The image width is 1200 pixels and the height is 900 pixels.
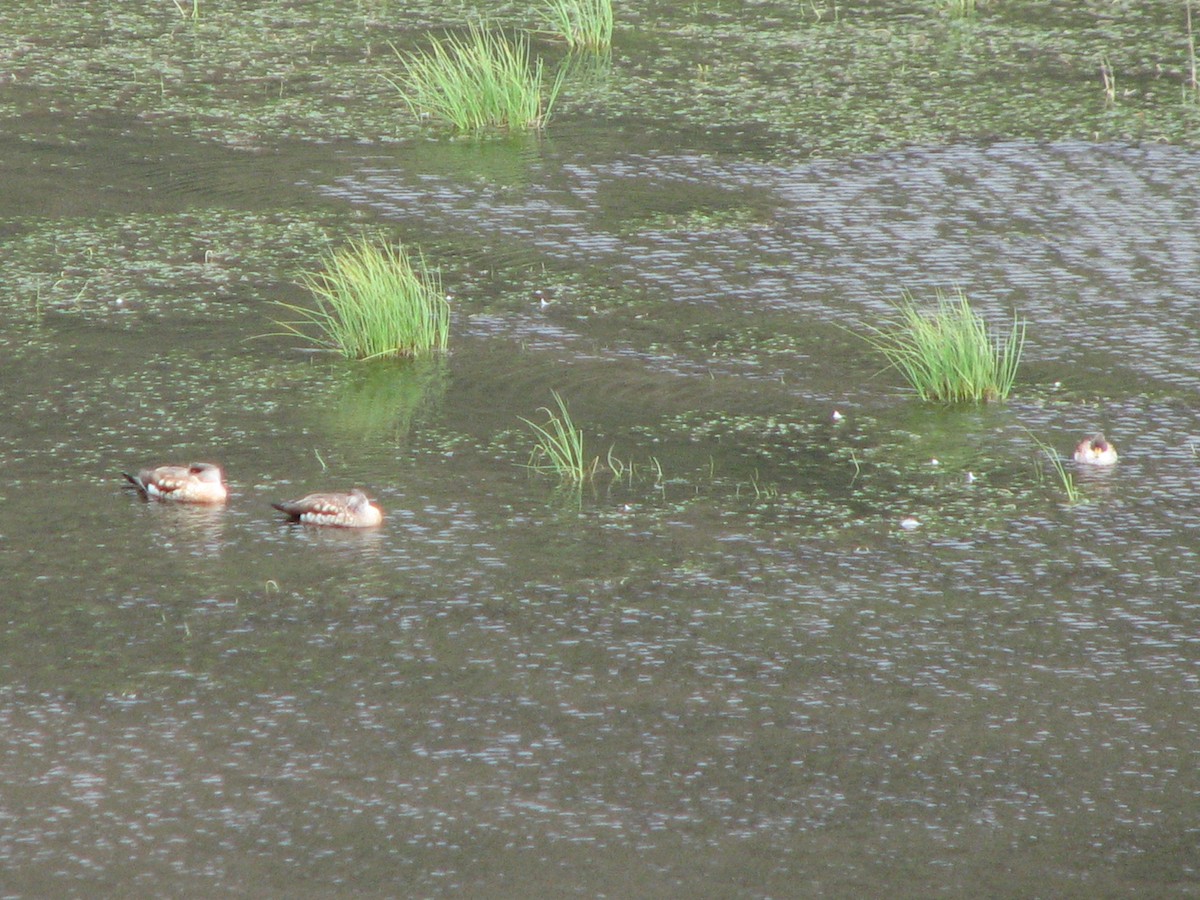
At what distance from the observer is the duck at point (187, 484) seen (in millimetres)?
5000

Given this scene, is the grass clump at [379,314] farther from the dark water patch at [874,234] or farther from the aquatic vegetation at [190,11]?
the aquatic vegetation at [190,11]

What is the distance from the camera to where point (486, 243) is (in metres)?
7.30

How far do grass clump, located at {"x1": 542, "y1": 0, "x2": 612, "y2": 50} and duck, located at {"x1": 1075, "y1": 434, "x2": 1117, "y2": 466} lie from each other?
551cm

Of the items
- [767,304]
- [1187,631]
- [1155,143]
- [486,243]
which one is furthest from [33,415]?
[1155,143]

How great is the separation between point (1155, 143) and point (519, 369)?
3.86 m

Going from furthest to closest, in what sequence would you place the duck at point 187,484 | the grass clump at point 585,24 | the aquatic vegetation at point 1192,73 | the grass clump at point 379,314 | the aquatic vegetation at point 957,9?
the aquatic vegetation at point 957,9 < the grass clump at point 585,24 < the aquatic vegetation at point 1192,73 < the grass clump at point 379,314 < the duck at point 187,484

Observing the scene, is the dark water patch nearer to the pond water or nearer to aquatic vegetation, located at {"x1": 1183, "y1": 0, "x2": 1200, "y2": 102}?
the pond water

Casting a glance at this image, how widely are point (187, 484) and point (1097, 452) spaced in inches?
104

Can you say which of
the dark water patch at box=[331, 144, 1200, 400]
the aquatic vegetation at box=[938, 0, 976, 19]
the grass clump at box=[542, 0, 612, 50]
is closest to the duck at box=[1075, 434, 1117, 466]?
the dark water patch at box=[331, 144, 1200, 400]

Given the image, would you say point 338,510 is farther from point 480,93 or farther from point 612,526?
point 480,93

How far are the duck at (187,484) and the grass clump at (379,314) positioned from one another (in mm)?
1198

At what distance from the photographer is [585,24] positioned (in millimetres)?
10242

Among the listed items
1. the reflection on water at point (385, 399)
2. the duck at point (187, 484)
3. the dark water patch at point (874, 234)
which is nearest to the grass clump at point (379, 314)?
the reflection on water at point (385, 399)

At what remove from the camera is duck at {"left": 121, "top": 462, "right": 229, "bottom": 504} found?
5000mm
